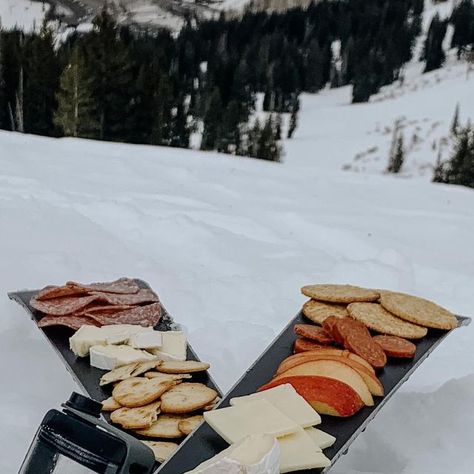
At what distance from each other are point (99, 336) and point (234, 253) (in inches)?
93.2

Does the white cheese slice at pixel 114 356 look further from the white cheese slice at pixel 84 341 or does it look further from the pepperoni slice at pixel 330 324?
the pepperoni slice at pixel 330 324

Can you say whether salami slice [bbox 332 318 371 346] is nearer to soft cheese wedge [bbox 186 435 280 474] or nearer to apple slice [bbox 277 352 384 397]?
apple slice [bbox 277 352 384 397]

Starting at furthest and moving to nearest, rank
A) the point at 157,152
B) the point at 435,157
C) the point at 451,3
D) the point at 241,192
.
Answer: the point at 451,3 → the point at 435,157 → the point at 157,152 → the point at 241,192

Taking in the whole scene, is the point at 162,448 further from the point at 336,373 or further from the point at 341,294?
A: the point at 341,294

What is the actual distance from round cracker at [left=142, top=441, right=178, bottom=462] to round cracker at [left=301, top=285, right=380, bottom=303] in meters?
0.94

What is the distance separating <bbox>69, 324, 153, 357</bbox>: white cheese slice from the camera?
2.09 meters

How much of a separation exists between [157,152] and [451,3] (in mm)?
60246

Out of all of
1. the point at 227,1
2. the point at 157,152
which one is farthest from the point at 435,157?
the point at 227,1

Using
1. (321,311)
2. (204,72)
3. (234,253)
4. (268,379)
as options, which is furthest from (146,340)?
(204,72)

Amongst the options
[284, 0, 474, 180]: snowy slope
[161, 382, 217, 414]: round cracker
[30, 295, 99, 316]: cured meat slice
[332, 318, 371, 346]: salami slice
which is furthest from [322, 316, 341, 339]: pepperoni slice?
[284, 0, 474, 180]: snowy slope

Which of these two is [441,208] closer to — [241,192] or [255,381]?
[241,192]

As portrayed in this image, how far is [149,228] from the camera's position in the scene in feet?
15.8

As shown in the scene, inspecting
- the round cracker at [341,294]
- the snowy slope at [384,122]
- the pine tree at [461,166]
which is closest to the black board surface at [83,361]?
the round cracker at [341,294]

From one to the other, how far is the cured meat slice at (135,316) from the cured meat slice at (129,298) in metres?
0.06
